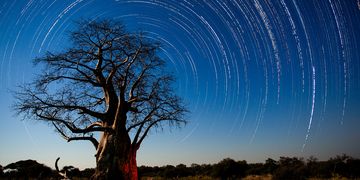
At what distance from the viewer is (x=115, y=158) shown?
8953 mm

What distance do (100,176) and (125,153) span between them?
1043mm

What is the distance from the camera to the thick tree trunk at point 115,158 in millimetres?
8789

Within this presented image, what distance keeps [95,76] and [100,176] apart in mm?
3836

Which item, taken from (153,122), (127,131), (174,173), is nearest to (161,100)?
(153,122)

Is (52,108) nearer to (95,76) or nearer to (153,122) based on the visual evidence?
(95,76)

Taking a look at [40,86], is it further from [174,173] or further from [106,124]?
[174,173]

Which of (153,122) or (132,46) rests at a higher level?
(132,46)

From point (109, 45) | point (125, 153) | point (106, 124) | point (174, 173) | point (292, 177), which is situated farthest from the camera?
point (174, 173)

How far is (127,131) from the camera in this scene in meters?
9.87

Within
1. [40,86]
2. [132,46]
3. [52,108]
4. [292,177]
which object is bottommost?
[292,177]

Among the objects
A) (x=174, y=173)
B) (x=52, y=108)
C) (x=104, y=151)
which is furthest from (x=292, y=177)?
(x=52, y=108)

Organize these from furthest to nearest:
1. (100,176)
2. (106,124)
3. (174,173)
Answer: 1. (174,173)
2. (106,124)
3. (100,176)

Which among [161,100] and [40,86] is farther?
[161,100]

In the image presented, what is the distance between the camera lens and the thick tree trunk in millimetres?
8789
